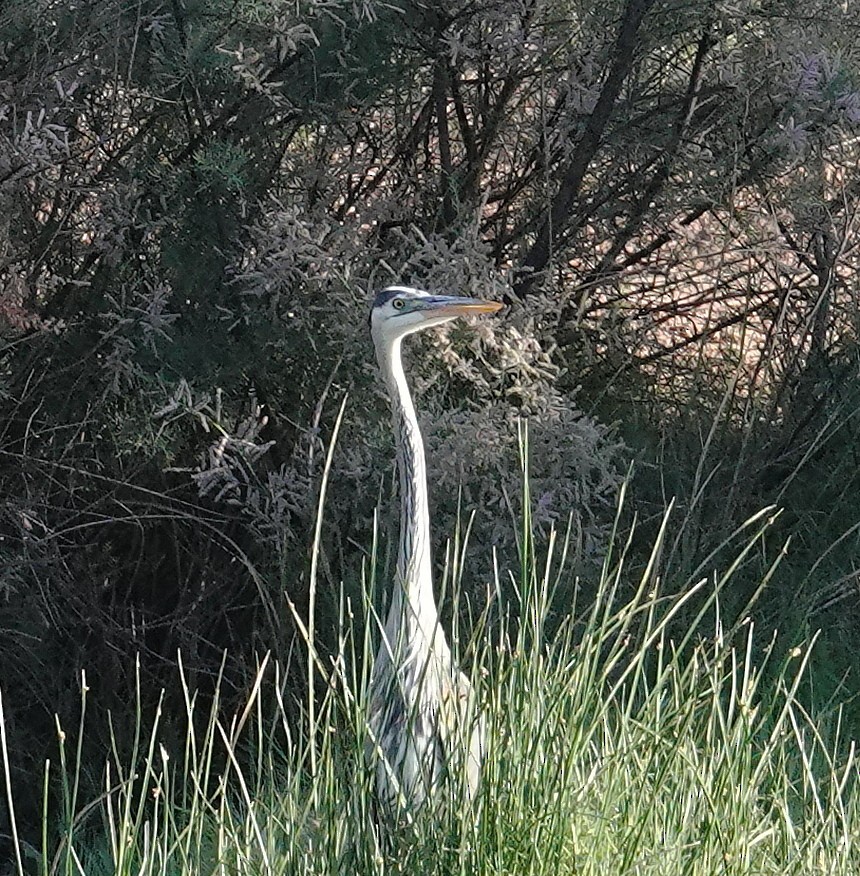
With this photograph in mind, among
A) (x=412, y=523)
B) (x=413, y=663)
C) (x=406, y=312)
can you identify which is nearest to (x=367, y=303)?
(x=406, y=312)

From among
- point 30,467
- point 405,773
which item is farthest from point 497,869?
point 30,467

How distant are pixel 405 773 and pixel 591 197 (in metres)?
2.70

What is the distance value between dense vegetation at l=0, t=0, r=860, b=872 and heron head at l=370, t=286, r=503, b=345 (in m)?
0.93

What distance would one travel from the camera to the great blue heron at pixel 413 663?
7.55 ft

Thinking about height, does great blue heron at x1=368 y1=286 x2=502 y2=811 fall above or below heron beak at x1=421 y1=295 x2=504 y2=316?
below

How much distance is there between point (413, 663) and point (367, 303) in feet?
5.34

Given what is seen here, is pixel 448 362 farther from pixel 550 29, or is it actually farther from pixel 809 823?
pixel 809 823

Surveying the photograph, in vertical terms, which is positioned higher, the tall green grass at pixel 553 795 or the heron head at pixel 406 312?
the heron head at pixel 406 312

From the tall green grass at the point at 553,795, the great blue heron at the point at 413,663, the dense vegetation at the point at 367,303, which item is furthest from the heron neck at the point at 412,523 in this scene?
the dense vegetation at the point at 367,303

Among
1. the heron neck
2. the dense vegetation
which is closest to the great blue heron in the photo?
the heron neck

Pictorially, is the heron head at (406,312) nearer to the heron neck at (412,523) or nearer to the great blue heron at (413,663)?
the great blue heron at (413,663)

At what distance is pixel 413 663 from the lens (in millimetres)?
2889

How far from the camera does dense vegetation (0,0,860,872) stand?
421cm

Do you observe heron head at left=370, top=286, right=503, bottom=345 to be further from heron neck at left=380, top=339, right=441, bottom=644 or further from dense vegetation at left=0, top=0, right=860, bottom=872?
dense vegetation at left=0, top=0, right=860, bottom=872
